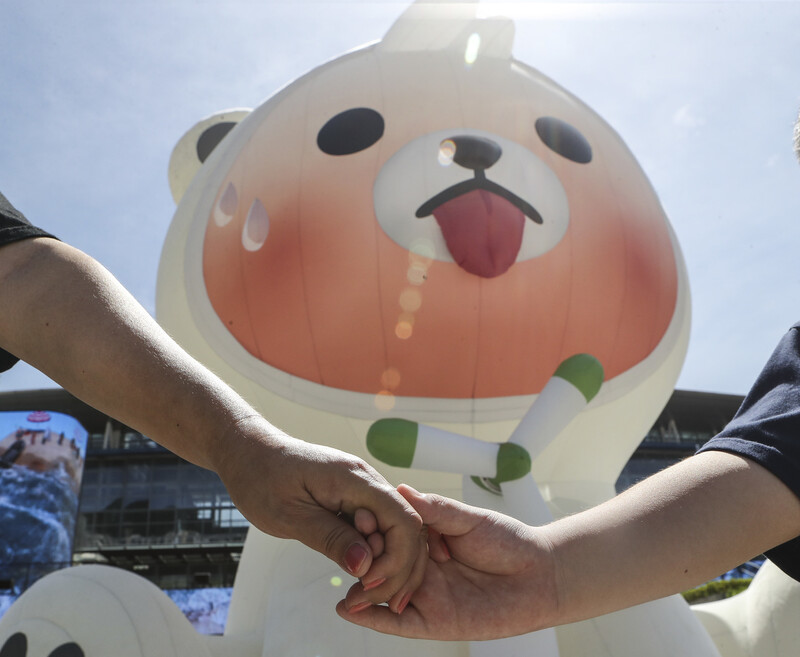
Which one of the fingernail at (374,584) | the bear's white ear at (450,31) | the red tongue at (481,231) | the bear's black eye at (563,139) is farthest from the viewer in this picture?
the bear's white ear at (450,31)

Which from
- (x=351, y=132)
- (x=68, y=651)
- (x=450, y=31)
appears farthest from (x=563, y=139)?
(x=68, y=651)

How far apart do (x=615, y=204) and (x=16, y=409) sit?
2174 cm

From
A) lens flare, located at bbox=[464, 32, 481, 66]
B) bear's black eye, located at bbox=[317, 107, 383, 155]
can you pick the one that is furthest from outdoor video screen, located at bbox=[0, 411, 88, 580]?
lens flare, located at bbox=[464, 32, 481, 66]

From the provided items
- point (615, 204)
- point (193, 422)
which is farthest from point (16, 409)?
point (193, 422)

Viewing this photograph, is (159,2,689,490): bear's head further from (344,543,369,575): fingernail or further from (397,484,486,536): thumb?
(344,543,369,575): fingernail

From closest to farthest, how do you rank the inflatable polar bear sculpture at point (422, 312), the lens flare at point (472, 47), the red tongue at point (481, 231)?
the inflatable polar bear sculpture at point (422, 312) < the red tongue at point (481, 231) < the lens flare at point (472, 47)

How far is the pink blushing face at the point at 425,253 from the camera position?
3.28 meters

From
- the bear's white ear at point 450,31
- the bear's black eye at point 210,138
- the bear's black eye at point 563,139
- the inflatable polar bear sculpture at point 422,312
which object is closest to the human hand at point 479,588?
the inflatable polar bear sculpture at point 422,312

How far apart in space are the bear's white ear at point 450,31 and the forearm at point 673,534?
333 centimetres

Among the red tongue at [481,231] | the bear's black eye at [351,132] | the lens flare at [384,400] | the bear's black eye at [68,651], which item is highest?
the bear's black eye at [351,132]

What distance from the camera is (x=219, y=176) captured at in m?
3.94

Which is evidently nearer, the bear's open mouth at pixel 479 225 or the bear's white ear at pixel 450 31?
the bear's open mouth at pixel 479 225

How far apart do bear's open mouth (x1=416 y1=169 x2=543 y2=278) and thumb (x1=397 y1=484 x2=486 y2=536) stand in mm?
1998

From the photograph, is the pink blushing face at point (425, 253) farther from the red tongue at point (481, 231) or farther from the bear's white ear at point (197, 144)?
the bear's white ear at point (197, 144)
